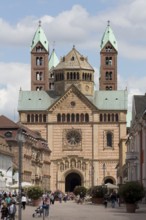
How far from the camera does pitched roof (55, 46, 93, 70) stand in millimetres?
170000

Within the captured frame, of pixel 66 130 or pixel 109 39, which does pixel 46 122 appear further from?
pixel 109 39

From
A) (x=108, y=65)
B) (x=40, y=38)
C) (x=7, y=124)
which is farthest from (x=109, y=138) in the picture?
(x=40, y=38)

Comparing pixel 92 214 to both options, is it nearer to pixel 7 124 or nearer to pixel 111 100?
pixel 7 124

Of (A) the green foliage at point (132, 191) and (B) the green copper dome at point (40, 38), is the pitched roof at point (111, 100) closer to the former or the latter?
(B) the green copper dome at point (40, 38)

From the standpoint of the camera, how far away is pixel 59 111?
15975cm

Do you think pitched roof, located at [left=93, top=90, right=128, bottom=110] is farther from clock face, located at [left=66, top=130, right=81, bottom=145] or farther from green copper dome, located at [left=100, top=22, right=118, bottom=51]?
green copper dome, located at [left=100, top=22, right=118, bottom=51]

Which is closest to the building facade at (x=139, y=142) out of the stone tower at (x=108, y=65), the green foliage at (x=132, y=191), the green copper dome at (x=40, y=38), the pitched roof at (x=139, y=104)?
the pitched roof at (x=139, y=104)

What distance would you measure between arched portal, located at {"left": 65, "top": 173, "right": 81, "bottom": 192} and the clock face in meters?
6.52

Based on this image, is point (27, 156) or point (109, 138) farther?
point (109, 138)

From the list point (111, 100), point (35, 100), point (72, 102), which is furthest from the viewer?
point (35, 100)

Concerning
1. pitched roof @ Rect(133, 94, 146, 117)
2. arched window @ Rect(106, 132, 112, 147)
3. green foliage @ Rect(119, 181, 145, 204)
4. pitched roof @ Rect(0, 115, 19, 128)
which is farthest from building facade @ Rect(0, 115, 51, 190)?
green foliage @ Rect(119, 181, 145, 204)

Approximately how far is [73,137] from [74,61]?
2041 cm

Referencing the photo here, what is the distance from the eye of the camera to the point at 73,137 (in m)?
159

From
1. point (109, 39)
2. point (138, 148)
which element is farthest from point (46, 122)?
point (138, 148)
